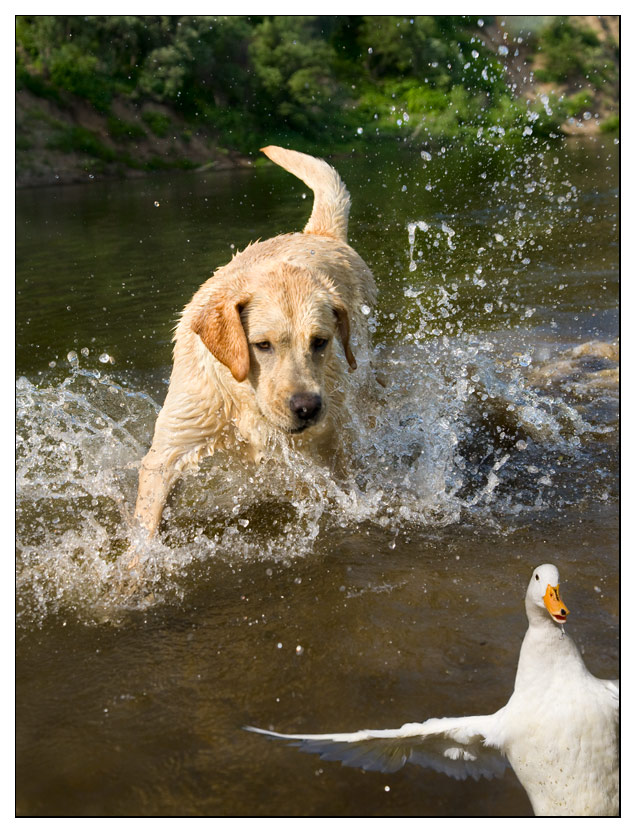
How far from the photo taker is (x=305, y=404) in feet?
12.7

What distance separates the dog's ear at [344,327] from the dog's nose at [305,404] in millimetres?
695

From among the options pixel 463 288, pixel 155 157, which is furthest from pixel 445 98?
pixel 463 288

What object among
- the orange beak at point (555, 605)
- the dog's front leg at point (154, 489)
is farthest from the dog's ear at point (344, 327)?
the orange beak at point (555, 605)

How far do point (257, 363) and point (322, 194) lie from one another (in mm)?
2204

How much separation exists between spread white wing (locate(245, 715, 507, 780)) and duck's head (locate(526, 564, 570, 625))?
18.2 inches

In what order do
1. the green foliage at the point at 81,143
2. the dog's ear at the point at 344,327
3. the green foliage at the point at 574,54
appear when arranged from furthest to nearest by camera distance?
the green foliage at the point at 81,143
the green foliage at the point at 574,54
the dog's ear at the point at 344,327

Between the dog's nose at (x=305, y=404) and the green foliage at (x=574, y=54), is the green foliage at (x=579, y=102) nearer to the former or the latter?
the green foliage at (x=574, y=54)

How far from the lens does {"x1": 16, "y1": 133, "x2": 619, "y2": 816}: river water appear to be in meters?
2.92

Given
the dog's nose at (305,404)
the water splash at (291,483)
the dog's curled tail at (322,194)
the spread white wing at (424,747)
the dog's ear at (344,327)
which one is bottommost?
the water splash at (291,483)

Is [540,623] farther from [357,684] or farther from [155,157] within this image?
[155,157]

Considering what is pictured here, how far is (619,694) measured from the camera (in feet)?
9.41

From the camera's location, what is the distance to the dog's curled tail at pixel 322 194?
5.70 m

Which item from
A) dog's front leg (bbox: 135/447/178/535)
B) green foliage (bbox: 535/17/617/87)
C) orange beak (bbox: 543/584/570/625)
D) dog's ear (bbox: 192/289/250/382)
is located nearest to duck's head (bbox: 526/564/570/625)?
orange beak (bbox: 543/584/570/625)

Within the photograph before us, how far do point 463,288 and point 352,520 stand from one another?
574cm
